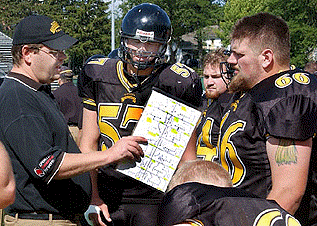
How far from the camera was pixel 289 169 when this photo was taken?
2.45 meters

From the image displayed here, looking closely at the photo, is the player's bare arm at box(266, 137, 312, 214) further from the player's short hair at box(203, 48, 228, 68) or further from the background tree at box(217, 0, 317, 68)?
the background tree at box(217, 0, 317, 68)

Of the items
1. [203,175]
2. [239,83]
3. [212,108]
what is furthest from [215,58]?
[203,175]

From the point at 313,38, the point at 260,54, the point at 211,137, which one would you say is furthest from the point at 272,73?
the point at 313,38

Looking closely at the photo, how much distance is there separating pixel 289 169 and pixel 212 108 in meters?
2.14

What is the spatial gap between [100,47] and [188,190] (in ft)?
204

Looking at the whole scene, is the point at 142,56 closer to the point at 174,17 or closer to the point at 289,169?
the point at 289,169

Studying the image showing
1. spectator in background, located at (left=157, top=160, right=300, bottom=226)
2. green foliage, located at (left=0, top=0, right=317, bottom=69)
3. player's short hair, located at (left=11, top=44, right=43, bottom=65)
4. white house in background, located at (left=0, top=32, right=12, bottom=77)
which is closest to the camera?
spectator in background, located at (left=157, top=160, right=300, bottom=226)

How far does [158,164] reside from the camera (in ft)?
10.4

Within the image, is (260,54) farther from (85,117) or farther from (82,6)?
(82,6)

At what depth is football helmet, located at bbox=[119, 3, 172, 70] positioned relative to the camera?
3.27 metres

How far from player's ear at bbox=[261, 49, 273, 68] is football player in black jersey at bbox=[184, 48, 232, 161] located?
1.33m

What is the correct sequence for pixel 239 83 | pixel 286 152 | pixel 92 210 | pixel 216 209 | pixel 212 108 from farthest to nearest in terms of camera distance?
pixel 212 108 < pixel 92 210 < pixel 239 83 < pixel 286 152 < pixel 216 209

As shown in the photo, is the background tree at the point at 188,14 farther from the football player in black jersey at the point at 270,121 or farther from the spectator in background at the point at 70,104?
the football player in black jersey at the point at 270,121

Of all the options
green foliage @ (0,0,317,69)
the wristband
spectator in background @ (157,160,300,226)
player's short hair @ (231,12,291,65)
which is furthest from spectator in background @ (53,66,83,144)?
green foliage @ (0,0,317,69)
